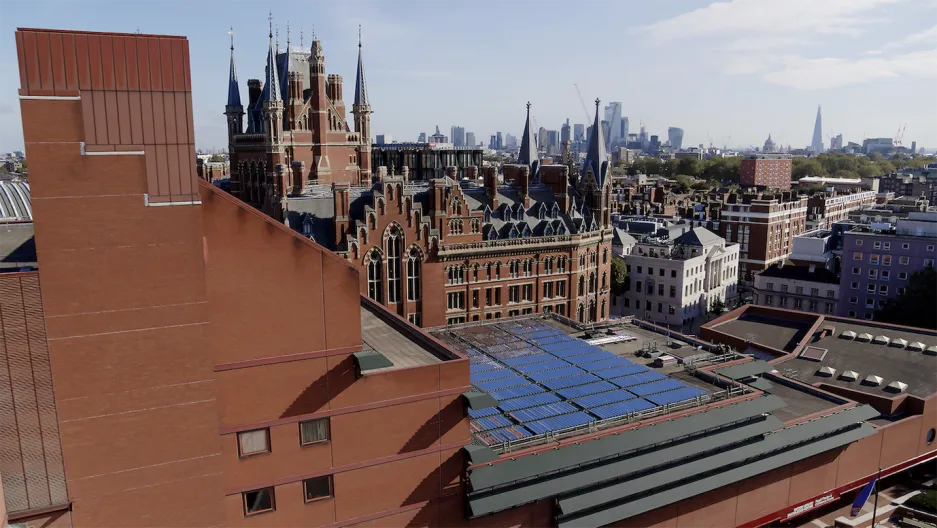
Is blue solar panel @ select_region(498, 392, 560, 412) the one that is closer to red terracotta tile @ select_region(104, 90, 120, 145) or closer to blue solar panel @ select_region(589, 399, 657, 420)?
blue solar panel @ select_region(589, 399, 657, 420)

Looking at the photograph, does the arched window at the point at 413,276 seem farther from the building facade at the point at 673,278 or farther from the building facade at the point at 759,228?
the building facade at the point at 759,228

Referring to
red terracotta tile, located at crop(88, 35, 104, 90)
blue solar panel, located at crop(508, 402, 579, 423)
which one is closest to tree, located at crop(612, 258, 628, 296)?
blue solar panel, located at crop(508, 402, 579, 423)

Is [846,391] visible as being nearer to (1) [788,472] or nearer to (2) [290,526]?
(1) [788,472]

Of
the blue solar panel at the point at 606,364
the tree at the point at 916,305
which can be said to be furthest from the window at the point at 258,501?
the tree at the point at 916,305

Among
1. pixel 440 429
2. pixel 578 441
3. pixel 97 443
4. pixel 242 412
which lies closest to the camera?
pixel 97 443

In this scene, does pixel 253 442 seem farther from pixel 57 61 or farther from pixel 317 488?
pixel 57 61

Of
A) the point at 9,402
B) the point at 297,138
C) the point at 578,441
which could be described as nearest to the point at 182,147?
the point at 9,402
